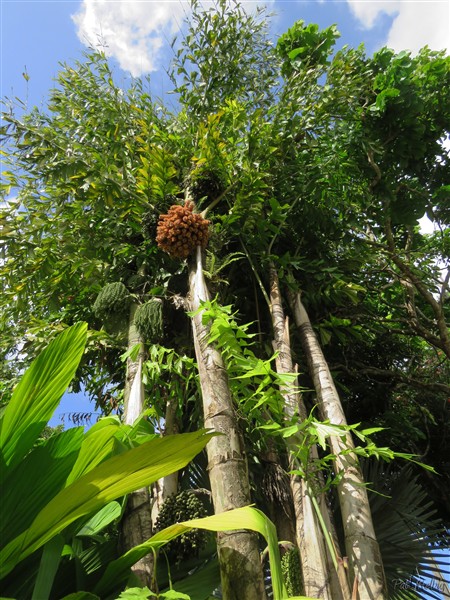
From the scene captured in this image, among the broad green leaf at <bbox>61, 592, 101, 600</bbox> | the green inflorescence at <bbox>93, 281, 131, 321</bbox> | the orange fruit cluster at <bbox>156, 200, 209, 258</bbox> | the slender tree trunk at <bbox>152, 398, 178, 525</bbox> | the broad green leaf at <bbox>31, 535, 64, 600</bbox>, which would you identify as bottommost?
the broad green leaf at <bbox>61, 592, 101, 600</bbox>

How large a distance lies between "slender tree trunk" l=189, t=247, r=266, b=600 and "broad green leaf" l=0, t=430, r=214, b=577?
0.34 metres

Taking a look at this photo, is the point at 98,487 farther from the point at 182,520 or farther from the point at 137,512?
the point at 182,520

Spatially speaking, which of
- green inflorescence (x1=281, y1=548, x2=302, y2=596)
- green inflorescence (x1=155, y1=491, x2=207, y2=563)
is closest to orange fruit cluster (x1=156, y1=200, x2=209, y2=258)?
green inflorescence (x1=155, y1=491, x2=207, y2=563)

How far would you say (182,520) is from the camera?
6.34ft

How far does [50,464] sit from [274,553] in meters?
0.71

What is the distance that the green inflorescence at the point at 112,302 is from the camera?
261cm

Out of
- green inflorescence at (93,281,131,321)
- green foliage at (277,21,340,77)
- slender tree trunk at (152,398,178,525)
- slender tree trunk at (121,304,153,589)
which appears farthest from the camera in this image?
green foliage at (277,21,340,77)

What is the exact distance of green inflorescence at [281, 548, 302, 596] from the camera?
1813mm

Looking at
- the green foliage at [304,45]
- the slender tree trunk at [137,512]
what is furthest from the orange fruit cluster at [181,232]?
the green foliage at [304,45]

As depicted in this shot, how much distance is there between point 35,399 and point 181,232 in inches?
52.4

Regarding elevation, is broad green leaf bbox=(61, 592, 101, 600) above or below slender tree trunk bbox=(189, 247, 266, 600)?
below

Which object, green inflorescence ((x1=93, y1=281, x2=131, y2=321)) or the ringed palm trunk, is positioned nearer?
the ringed palm trunk

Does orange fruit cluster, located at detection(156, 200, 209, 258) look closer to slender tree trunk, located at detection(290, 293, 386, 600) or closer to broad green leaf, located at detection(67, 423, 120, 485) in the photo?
slender tree trunk, located at detection(290, 293, 386, 600)

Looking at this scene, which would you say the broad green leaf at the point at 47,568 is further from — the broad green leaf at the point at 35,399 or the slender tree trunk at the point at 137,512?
the slender tree trunk at the point at 137,512
